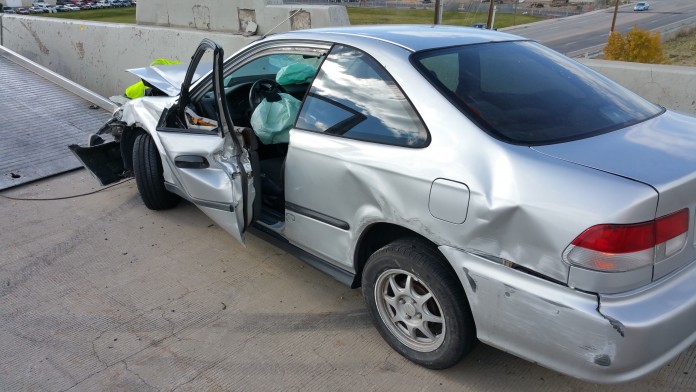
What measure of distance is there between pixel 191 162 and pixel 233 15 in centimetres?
458

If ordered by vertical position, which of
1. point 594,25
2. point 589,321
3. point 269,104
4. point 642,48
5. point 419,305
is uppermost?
point 269,104

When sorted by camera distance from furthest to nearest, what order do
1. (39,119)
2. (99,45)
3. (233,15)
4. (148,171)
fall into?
1. (99,45)
2. (233,15)
3. (39,119)
4. (148,171)

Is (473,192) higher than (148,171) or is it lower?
higher

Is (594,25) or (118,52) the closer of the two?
(118,52)

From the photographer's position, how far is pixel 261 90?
407 cm

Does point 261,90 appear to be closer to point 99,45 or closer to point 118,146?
point 118,146

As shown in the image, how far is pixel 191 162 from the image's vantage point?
3604mm

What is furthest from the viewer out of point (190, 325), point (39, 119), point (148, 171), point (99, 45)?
point (99, 45)

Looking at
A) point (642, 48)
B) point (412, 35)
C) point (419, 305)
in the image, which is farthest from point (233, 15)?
point (642, 48)

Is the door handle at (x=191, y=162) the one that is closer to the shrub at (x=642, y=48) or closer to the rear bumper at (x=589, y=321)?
the rear bumper at (x=589, y=321)

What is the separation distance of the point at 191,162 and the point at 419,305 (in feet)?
6.05

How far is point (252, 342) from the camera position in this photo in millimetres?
3037

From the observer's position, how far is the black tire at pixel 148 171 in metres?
4.45

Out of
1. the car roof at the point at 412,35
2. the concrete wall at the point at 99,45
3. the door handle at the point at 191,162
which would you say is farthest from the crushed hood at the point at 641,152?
the concrete wall at the point at 99,45
